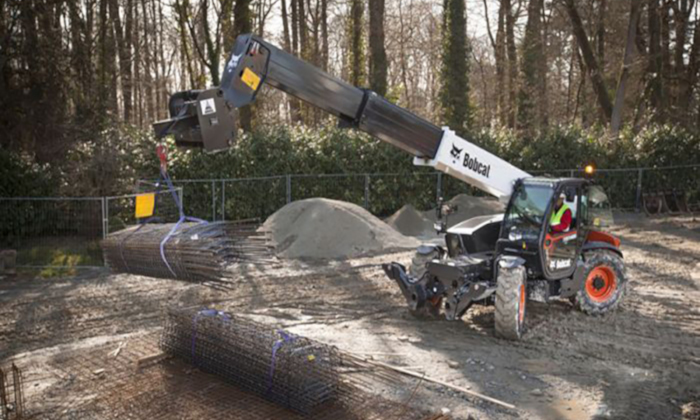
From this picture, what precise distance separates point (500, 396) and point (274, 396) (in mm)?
2186

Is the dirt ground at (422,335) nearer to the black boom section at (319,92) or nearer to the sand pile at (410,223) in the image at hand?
the black boom section at (319,92)

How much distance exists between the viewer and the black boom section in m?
5.96

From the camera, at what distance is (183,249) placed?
19.2 feet

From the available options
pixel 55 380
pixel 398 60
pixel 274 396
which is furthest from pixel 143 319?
pixel 398 60

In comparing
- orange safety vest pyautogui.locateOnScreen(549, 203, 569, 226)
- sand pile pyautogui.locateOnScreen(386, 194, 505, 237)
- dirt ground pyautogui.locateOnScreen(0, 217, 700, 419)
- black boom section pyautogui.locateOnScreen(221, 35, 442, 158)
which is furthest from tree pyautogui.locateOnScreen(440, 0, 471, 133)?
black boom section pyautogui.locateOnScreen(221, 35, 442, 158)

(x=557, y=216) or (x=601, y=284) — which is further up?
(x=557, y=216)

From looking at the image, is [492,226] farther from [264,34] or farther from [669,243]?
[264,34]

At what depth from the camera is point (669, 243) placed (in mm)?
14727

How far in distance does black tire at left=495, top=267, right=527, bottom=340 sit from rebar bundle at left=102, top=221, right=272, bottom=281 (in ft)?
9.53

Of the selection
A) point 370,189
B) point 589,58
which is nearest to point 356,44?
point 589,58

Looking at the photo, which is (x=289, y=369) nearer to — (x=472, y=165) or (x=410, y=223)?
(x=472, y=165)

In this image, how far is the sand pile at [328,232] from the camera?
13.1 m

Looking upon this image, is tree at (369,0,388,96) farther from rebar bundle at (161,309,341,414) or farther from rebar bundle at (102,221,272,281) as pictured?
rebar bundle at (161,309,341,414)

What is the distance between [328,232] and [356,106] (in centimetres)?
691
